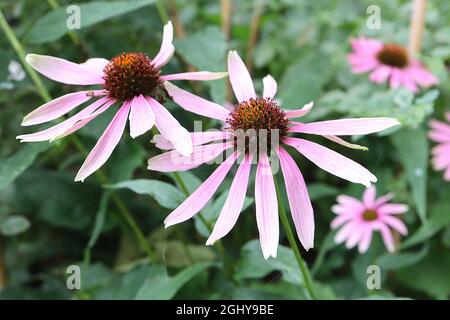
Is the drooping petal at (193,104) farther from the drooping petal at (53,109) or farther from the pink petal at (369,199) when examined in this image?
the pink petal at (369,199)

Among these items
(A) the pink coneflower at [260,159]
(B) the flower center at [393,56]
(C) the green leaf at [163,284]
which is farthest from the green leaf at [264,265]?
(B) the flower center at [393,56]

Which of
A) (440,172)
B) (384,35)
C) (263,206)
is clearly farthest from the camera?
(384,35)

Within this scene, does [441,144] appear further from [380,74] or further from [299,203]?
[299,203]

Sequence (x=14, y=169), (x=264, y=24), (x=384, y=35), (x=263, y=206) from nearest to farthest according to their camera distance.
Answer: (x=263, y=206)
(x=14, y=169)
(x=384, y=35)
(x=264, y=24)

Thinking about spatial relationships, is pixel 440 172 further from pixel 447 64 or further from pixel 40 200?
pixel 40 200

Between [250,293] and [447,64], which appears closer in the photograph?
[250,293]

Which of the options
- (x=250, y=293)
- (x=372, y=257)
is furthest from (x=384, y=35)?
(x=250, y=293)
